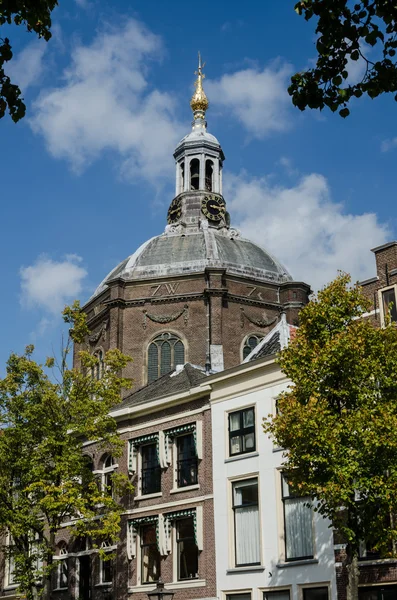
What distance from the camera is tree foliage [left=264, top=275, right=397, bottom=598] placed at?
66.1 ft

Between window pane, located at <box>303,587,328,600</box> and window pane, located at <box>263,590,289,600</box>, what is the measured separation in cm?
74

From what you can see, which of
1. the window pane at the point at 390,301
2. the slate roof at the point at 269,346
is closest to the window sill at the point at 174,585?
the slate roof at the point at 269,346

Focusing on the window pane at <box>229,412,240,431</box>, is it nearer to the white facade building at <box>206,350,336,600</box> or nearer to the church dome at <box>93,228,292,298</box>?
the white facade building at <box>206,350,336,600</box>

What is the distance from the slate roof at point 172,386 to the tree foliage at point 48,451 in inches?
131

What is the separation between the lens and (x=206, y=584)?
29.2 metres

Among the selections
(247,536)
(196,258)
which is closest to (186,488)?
(247,536)

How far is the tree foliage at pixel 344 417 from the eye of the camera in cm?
2014

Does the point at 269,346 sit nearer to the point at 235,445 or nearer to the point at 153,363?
the point at 235,445

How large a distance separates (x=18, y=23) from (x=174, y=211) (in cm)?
4551

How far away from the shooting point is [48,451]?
2844 cm

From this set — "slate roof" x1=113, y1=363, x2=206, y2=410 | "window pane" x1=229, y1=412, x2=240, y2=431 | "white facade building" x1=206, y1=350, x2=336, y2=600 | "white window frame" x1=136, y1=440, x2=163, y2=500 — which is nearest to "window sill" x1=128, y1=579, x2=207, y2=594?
"white facade building" x1=206, y1=350, x2=336, y2=600

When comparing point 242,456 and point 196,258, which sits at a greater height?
point 196,258

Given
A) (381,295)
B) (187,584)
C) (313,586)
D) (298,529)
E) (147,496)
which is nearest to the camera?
(313,586)

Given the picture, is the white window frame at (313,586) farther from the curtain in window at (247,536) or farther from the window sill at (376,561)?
the curtain in window at (247,536)
